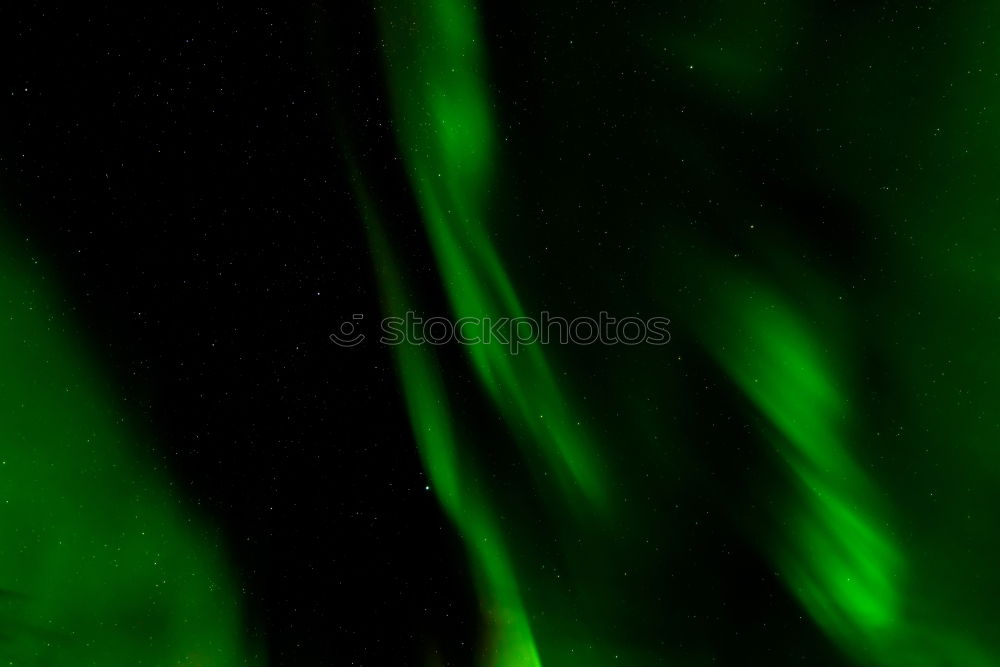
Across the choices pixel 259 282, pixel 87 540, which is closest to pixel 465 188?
pixel 259 282

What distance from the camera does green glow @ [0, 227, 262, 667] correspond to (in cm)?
40

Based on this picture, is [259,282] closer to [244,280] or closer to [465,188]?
[244,280]

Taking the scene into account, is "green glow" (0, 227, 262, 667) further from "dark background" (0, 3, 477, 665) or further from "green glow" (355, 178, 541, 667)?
"green glow" (355, 178, 541, 667)

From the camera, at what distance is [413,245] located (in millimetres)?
405

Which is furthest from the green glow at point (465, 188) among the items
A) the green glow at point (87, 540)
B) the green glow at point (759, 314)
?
the green glow at point (87, 540)

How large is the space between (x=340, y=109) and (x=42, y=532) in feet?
0.92

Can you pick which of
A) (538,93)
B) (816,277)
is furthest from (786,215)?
(538,93)

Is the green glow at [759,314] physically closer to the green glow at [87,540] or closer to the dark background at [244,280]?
the dark background at [244,280]

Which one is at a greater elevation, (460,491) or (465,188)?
(465,188)

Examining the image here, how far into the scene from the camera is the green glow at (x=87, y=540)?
1.31 feet

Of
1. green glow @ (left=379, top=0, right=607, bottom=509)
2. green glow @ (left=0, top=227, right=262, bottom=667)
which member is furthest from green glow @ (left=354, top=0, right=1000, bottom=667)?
green glow @ (left=0, top=227, right=262, bottom=667)

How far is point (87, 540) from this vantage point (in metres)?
0.41

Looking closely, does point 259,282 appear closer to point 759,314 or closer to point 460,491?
point 460,491

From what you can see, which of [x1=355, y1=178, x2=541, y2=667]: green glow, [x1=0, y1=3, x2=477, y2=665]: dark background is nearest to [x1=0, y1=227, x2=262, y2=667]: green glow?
[x1=0, y1=3, x2=477, y2=665]: dark background
